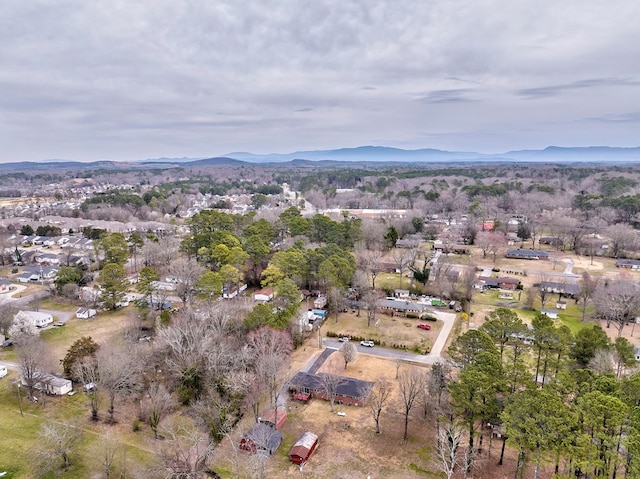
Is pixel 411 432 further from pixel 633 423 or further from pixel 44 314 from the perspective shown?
pixel 44 314

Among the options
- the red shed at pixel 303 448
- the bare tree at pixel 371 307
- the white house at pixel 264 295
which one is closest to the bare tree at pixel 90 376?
the red shed at pixel 303 448

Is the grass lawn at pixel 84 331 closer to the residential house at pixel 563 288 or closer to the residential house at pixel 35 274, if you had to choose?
the residential house at pixel 35 274

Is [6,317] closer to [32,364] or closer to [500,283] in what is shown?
[32,364]

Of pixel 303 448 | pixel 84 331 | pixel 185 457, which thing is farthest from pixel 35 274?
pixel 303 448

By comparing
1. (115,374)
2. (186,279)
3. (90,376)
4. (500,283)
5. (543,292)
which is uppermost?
(186,279)

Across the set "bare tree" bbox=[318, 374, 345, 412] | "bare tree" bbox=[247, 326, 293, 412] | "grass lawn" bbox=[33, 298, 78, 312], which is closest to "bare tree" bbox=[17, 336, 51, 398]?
"bare tree" bbox=[247, 326, 293, 412]

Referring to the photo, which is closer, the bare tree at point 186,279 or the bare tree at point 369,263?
the bare tree at point 186,279
